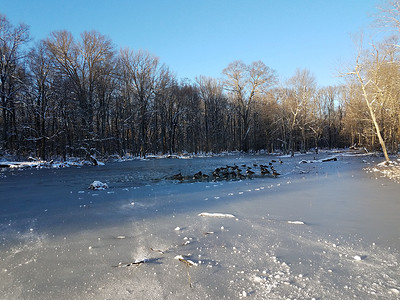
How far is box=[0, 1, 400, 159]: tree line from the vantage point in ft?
78.6

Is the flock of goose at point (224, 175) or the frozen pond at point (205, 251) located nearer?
the frozen pond at point (205, 251)

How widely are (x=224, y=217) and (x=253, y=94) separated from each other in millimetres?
42189

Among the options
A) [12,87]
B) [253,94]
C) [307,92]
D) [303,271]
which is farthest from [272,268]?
[253,94]

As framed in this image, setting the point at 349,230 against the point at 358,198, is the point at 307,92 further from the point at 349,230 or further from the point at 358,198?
the point at 349,230

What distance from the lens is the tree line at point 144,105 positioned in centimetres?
2397

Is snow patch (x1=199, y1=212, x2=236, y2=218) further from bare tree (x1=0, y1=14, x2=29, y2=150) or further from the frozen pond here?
bare tree (x1=0, y1=14, x2=29, y2=150)

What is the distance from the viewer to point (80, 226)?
415 centimetres

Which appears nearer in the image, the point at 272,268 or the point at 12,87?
the point at 272,268

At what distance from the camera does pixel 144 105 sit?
124 ft

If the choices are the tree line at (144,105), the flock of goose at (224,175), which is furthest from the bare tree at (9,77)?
the flock of goose at (224,175)

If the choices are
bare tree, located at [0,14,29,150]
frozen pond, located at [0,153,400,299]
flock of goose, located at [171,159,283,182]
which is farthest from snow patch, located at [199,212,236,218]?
bare tree, located at [0,14,29,150]

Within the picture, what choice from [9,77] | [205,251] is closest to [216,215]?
[205,251]

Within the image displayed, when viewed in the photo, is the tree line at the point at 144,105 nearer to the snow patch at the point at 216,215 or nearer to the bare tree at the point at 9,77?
the bare tree at the point at 9,77

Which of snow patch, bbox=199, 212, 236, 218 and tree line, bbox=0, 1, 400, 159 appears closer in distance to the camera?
snow patch, bbox=199, 212, 236, 218
